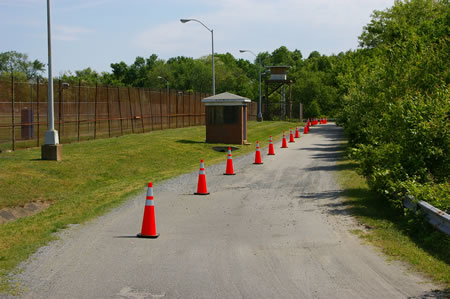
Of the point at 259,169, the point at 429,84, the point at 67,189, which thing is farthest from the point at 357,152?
the point at 67,189

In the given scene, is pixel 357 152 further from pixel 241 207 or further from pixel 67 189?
pixel 67 189

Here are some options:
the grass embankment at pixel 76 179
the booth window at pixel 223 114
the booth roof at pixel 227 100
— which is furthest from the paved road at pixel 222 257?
the booth window at pixel 223 114

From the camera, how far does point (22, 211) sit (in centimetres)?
1235

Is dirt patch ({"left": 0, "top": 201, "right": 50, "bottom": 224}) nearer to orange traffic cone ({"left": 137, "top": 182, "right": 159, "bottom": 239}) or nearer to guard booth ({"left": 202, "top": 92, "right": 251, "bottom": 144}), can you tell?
orange traffic cone ({"left": 137, "top": 182, "right": 159, "bottom": 239})

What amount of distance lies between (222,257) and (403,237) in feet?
9.86

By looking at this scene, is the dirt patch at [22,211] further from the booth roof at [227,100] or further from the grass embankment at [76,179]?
the booth roof at [227,100]

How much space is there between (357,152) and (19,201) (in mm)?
8033

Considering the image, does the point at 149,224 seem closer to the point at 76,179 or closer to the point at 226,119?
the point at 76,179

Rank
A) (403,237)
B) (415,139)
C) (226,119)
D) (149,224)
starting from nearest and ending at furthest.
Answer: (403,237), (149,224), (415,139), (226,119)

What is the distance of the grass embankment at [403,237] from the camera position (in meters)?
6.95

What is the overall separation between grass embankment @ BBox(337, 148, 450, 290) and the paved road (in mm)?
277

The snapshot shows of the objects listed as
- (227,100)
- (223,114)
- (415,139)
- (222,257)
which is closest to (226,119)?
(223,114)

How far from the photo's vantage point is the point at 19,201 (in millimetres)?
12938

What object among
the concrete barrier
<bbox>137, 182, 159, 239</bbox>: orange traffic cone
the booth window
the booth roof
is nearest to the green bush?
the concrete barrier
